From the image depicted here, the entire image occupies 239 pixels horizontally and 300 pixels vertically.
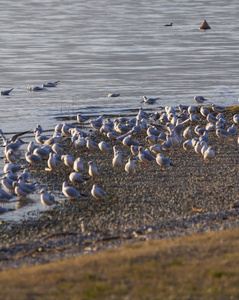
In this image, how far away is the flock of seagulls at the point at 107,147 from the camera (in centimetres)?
1930

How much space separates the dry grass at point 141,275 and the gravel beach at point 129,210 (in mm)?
1688

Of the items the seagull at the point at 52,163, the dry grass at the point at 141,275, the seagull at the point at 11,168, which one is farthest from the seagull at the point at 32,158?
the dry grass at the point at 141,275

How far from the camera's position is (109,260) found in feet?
37.3

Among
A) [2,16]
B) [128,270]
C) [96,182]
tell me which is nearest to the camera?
[128,270]

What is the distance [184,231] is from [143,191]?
476cm

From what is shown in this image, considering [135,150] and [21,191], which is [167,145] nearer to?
[135,150]

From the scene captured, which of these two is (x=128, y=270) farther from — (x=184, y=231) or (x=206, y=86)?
(x=206, y=86)

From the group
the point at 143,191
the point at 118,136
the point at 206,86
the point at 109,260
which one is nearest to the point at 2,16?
the point at 206,86

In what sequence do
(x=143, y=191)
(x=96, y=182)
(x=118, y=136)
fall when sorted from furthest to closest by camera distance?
(x=118, y=136), (x=96, y=182), (x=143, y=191)

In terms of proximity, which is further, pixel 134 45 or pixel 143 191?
pixel 134 45

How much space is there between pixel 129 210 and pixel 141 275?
6.45m

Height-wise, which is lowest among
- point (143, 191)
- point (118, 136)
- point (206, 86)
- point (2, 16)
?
point (2, 16)

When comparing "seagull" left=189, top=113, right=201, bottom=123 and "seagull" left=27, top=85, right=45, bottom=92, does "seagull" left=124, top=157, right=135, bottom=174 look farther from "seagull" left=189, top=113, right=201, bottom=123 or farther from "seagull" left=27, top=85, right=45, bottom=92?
"seagull" left=27, top=85, right=45, bottom=92

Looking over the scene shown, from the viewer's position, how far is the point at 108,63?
55156 mm
